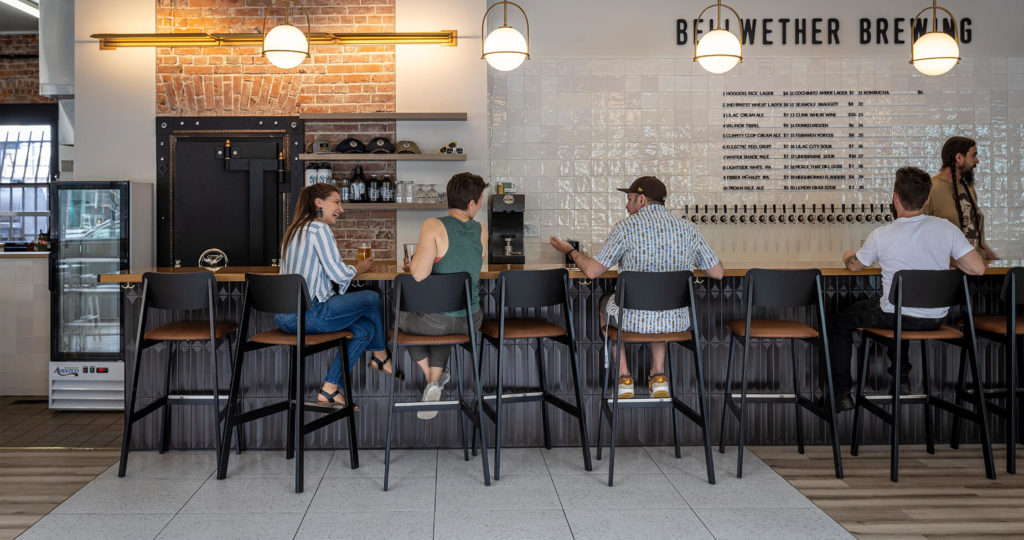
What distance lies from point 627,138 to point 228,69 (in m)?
3.19

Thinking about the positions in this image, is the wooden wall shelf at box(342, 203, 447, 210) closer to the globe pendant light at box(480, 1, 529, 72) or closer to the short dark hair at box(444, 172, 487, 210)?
the globe pendant light at box(480, 1, 529, 72)

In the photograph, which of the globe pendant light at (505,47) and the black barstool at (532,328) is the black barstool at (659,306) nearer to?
the black barstool at (532,328)

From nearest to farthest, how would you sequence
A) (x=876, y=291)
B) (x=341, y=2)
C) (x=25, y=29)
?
(x=876, y=291) < (x=341, y=2) < (x=25, y=29)

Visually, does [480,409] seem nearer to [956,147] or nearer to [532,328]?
[532,328]

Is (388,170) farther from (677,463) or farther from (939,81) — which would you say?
(939,81)

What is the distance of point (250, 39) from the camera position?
555cm

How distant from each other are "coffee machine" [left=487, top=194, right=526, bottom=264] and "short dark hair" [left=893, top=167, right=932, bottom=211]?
2833 millimetres

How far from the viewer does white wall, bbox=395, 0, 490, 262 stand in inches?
227

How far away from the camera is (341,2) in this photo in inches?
229

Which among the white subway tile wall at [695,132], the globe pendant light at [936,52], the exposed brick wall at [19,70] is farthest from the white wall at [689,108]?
the exposed brick wall at [19,70]

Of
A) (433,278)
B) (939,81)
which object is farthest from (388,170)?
(939,81)

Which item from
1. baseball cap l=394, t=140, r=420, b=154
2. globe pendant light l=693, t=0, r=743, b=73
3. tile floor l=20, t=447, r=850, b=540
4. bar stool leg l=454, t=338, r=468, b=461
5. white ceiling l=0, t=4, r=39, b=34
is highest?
white ceiling l=0, t=4, r=39, b=34

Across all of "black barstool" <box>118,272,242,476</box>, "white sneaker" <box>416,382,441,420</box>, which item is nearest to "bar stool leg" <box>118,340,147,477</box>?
"black barstool" <box>118,272,242,476</box>

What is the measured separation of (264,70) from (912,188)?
4.58 metres
